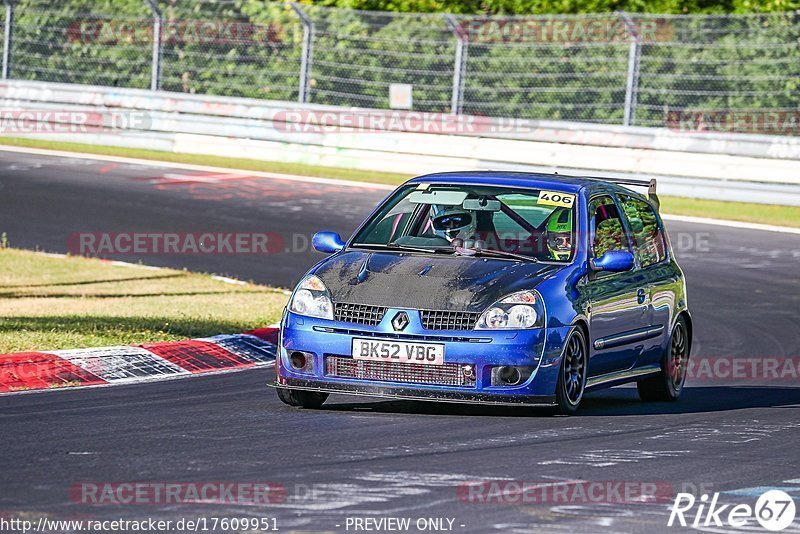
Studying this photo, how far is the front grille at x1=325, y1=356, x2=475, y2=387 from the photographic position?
888 cm

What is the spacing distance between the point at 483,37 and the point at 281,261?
8776mm

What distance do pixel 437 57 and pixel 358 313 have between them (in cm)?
1699

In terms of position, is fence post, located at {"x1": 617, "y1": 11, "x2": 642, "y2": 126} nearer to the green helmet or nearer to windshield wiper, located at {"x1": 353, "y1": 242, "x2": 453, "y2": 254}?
the green helmet

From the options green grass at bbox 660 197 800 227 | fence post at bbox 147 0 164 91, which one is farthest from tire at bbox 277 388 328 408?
fence post at bbox 147 0 164 91

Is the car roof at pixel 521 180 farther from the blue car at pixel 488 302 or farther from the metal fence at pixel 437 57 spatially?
the metal fence at pixel 437 57

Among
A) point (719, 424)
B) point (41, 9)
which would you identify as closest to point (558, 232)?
point (719, 424)

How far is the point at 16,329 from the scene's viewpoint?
1179cm

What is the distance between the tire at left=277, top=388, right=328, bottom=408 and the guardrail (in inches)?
567

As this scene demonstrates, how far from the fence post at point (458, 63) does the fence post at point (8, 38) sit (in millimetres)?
8073

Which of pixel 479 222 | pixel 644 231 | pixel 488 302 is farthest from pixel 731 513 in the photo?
pixel 644 231

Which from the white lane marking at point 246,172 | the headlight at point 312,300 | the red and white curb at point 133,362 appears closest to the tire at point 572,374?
the headlight at point 312,300

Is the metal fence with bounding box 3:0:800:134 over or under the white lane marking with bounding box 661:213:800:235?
over

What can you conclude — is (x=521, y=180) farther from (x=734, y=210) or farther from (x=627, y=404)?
(x=734, y=210)

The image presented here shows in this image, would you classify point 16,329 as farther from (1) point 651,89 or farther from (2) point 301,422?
(1) point 651,89
